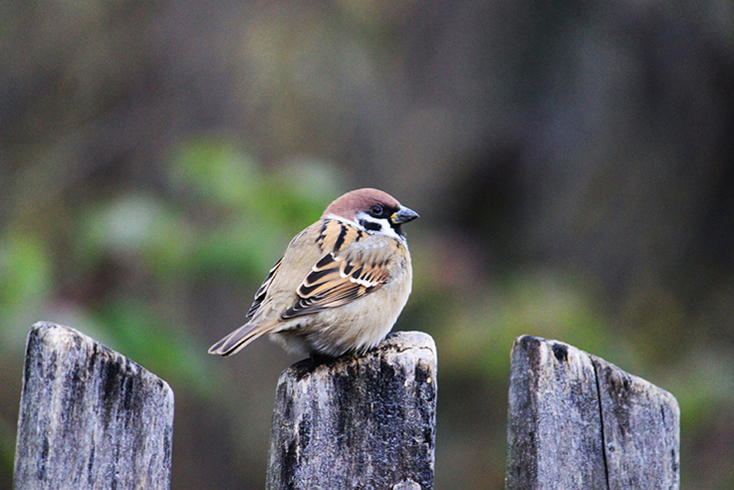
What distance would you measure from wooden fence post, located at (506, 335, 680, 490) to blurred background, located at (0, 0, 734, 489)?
258cm

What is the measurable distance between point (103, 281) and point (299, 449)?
2258 millimetres

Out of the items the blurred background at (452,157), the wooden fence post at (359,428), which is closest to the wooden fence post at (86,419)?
the wooden fence post at (359,428)

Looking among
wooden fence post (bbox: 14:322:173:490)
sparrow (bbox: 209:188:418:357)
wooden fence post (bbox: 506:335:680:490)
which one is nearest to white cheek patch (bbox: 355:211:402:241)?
sparrow (bbox: 209:188:418:357)

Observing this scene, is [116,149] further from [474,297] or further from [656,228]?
[656,228]

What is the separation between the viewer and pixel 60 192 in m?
4.91

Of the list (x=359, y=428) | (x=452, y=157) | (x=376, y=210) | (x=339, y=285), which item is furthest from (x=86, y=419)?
(x=452, y=157)

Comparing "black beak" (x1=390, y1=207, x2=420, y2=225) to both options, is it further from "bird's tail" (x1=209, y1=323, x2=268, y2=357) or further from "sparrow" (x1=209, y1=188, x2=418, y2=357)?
"bird's tail" (x1=209, y1=323, x2=268, y2=357)

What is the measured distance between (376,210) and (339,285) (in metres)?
0.58

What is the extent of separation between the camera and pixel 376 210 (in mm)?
3416

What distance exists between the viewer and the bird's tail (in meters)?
2.29

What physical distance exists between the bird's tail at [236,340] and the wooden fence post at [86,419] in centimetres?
56

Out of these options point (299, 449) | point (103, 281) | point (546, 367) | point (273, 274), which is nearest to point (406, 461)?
point (299, 449)

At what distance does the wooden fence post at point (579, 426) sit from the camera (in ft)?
6.07

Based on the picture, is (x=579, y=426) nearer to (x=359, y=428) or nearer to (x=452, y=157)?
(x=359, y=428)
